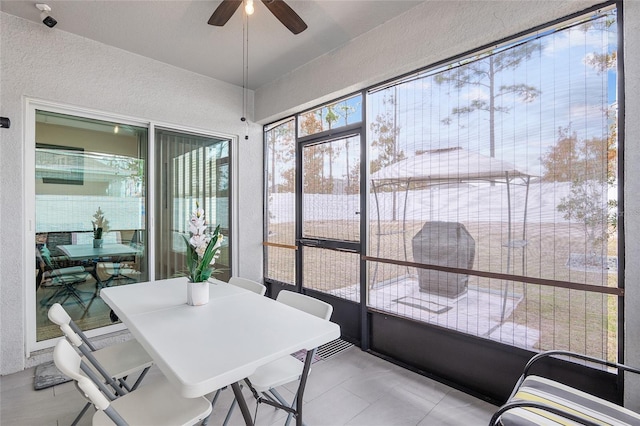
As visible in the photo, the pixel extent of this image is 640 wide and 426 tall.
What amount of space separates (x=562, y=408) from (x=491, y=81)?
2.05m

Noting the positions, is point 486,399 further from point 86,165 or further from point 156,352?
point 86,165

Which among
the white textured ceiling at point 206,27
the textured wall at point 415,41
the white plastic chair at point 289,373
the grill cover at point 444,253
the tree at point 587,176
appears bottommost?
the white plastic chair at point 289,373

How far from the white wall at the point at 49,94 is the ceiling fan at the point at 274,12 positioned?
58.0 inches

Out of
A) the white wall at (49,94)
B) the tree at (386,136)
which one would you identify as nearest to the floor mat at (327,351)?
the tree at (386,136)

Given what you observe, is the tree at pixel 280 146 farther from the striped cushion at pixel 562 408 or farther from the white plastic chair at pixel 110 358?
the striped cushion at pixel 562 408

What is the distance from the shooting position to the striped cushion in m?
1.34

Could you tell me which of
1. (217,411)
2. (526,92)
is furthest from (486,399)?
(526,92)

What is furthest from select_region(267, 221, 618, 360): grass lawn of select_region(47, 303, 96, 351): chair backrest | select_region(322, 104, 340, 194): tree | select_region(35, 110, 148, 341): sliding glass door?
select_region(35, 110, 148, 341): sliding glass door

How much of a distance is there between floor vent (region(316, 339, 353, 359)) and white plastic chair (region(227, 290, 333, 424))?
84 centimetres

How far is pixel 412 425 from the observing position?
195cm

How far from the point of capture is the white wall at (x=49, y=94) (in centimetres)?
258

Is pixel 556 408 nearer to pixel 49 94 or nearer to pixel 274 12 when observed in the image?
pixel 274 12

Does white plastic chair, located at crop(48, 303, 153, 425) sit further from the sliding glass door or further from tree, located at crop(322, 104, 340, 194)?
tree, located at crop(322, 104, 340, 194)

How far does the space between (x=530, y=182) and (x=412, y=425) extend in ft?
5.85
